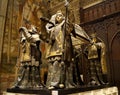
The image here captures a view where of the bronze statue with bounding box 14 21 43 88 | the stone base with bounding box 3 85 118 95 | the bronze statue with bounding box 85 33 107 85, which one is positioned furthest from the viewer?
the bronze statue with bounding box 85 33 107 85

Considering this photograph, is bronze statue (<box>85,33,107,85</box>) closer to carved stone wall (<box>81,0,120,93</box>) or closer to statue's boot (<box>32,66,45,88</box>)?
statue's boot (<box>32,66,45,88</box>)

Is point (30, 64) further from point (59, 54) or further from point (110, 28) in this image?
point (110, 28)

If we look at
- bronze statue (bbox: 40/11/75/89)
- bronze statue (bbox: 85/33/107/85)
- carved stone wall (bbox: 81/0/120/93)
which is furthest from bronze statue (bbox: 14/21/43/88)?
carved stone wall (bbox: 81/0/120/93)

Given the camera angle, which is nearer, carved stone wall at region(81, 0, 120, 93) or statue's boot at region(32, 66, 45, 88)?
statue's boot at region(32, 66, 45, 88)

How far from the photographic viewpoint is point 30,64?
318 cm

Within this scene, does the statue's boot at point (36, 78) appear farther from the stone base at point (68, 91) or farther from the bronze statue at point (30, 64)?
the stone base at point (68, 91)

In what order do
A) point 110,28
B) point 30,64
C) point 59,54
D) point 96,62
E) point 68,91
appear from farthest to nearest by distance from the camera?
point 110,28, point 96,62, point 30,64, point 59,54, point 68,91

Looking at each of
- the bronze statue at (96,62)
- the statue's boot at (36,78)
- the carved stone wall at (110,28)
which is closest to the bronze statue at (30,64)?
the statue's boot at (36,78)

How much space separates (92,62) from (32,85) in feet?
5.03

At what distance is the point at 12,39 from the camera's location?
6.67 m

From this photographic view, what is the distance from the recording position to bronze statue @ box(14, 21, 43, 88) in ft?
10.2

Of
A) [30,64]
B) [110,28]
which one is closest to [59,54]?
[30,64]

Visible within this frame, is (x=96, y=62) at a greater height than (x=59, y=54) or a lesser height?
lesser

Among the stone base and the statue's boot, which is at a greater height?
the statue's boot
